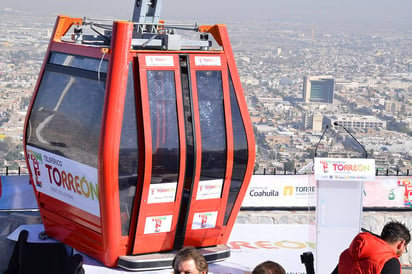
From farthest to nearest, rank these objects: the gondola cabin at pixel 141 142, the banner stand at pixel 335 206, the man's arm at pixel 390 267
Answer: the banner stand at pixel 335 206 → the gondola cabin at pixel 141 142 → the man's arm at pixel 390 267

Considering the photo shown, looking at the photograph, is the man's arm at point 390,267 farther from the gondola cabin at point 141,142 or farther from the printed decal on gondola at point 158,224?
the printed decal on gondola at point 158,224

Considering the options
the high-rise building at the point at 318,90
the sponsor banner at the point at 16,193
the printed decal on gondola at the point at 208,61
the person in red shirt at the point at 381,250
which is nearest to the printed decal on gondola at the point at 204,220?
the printed decal on gondola at the point at 208,61

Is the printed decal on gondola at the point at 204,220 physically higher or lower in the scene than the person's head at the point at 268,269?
lower

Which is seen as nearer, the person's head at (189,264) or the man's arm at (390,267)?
the person's head at (189,264)

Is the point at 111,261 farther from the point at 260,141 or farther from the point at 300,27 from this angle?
the point at 300,27

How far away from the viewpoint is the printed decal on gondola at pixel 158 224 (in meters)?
7.82

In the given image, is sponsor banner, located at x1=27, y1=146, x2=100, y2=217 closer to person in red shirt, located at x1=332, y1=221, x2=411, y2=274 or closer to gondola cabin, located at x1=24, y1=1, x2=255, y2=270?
gondola cabin, located at x1=24, y1=1, x2=255, y2=270

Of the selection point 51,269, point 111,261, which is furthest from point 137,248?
point 51,269

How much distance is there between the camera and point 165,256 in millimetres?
7980

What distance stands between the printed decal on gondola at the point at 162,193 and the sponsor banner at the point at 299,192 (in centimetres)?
394

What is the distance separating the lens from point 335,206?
757 centimetres

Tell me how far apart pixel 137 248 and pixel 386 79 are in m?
58.2

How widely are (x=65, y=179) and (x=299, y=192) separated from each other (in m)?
5.11

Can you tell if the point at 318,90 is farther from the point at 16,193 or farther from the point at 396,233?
the point at 396,233
